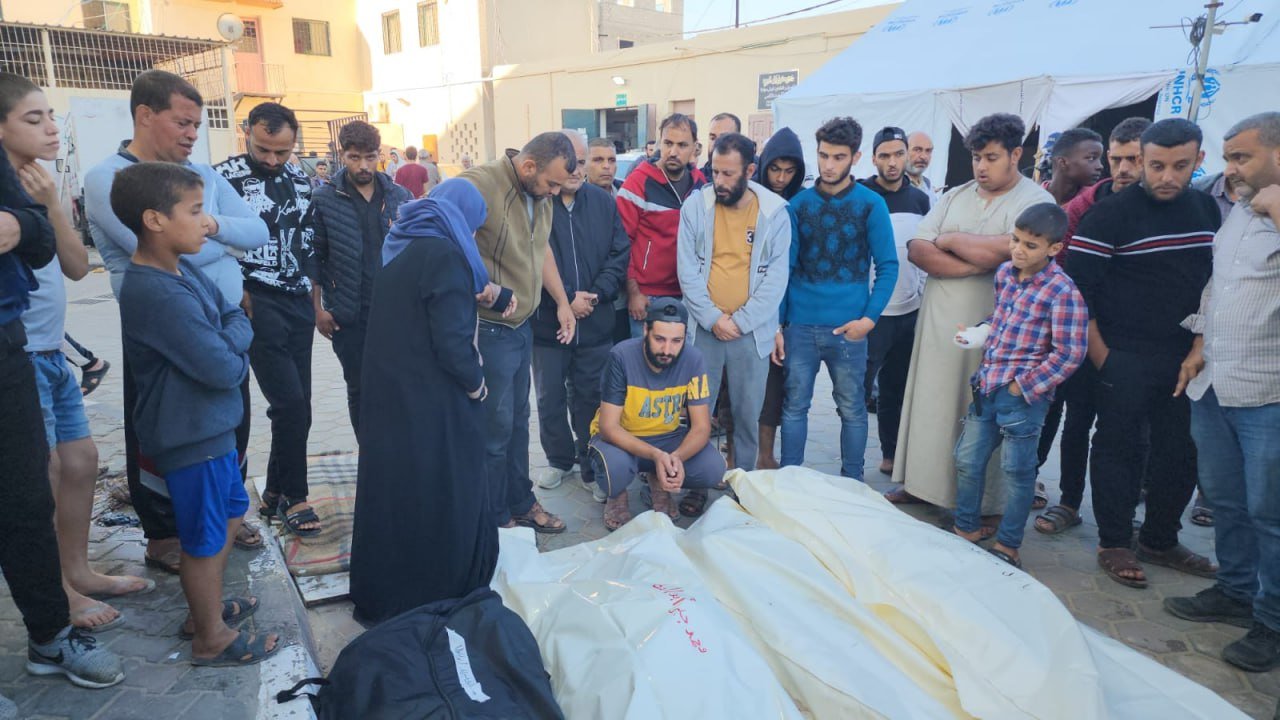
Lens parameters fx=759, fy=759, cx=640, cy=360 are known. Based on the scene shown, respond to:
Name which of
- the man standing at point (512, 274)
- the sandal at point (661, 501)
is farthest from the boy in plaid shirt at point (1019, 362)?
the man standing at point (512, 274)

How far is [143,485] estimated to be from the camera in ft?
9.34

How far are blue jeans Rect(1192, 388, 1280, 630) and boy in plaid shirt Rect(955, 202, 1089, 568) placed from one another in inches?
22.8

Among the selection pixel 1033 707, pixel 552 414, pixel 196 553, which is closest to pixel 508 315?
pixel 552 414

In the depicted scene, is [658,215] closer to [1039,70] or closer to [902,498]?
[902,498]

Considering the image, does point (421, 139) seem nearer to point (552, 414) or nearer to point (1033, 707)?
point (552, 414)

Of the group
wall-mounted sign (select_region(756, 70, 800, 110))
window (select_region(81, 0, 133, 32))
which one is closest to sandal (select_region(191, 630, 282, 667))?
wall-mounted sign (select_region(756, 70, 800, 110))

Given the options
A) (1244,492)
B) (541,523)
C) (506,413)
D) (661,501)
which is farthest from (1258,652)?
(506,413)

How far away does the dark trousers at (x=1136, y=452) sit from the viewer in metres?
3.48

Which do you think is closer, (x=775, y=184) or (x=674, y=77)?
(x=775, y=184)

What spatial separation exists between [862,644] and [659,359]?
193cm

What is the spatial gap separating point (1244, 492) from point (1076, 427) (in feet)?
3.22

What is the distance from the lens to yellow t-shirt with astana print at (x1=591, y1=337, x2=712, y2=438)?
4.07 m

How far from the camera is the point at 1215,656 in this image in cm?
295

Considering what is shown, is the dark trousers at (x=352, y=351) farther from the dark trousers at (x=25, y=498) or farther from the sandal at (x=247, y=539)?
the dark trousers at (x=25, y=498)
